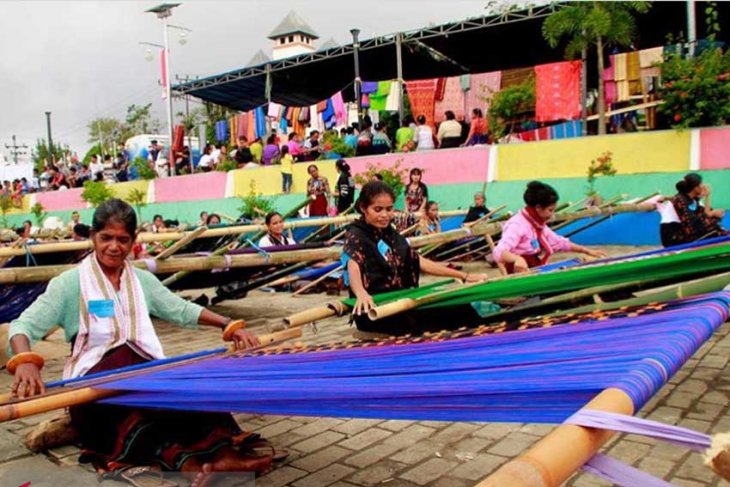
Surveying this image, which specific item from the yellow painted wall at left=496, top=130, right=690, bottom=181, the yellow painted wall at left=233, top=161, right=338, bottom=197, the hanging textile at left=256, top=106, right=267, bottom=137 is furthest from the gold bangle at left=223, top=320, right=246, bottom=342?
the hanging textile at left=256, top=106, right=267, bottom=137

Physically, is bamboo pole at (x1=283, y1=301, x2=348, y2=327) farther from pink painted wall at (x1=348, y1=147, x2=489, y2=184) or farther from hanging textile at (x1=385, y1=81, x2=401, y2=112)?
hanging textile at (x1=385, y1=81, x2=401, y2=112)

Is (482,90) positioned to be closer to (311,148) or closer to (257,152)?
(311,148)

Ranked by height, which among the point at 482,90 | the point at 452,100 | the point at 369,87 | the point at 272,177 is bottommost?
the point at 272,177

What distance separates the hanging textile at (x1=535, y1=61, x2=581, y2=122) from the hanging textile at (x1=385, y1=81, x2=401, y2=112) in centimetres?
335

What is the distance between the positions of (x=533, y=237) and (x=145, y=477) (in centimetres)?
280

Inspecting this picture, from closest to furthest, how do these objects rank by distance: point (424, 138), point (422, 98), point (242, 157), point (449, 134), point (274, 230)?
point (274, 230), point (449, 134), point (424, 138), point (422, 98), point (242, 157)

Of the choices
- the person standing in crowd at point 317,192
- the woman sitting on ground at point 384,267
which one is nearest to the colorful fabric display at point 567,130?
the person standing in crowd at point 317,192

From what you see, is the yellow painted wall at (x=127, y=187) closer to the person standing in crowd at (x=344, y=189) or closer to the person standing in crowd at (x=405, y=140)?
the person standing in crowd at (x=405, y=140)

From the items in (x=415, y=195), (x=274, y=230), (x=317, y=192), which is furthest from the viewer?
(x=317, y=192)

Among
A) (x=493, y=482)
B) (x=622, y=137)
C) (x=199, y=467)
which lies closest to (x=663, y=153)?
(x=622, y=137)

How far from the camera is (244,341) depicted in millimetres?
2453

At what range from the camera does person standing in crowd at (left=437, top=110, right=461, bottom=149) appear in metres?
11.9

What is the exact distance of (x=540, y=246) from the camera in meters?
4.20

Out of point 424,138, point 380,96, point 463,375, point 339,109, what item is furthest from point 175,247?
point 339,109
